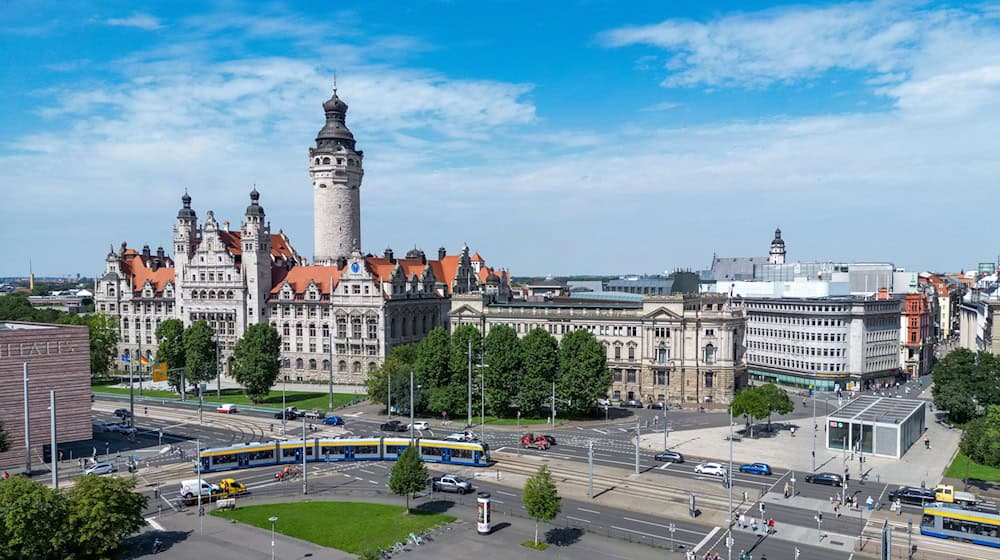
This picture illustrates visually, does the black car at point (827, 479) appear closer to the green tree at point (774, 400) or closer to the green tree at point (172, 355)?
the green tree at point (774, 400)

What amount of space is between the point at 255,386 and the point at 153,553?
63.7 m

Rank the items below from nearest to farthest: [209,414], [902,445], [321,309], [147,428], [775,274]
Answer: [902,445]
[147,428]
[209,414]
[321,309]
[775,274]

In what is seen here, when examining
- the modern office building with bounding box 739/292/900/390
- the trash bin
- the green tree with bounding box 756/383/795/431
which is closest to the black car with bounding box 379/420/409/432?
the trash bin

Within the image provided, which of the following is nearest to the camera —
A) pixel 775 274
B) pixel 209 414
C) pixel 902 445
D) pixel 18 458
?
pixel 18 458

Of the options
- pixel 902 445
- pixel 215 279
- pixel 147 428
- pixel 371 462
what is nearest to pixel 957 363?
pixel 902 445

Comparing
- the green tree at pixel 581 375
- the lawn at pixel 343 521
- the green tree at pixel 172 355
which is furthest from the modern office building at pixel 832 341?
the green tree at pixel 172 355

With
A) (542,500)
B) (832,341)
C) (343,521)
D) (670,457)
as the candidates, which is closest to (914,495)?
(670,457)

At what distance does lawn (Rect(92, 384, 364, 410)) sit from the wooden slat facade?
36.1m

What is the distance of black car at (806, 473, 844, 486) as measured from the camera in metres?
71.5

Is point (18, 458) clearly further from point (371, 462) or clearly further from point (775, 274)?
point (775, 274)

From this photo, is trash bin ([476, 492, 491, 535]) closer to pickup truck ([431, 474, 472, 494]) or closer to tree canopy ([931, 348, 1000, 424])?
pickup truck ([431, 474, 472, 494])

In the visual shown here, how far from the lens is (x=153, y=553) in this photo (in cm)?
5369

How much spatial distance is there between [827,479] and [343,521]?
149 ft

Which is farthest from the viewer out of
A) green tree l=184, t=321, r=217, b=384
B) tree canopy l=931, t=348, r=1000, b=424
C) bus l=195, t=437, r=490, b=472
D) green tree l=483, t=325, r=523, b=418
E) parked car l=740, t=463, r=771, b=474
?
green tree l=184, t=321, r=217, b=384
